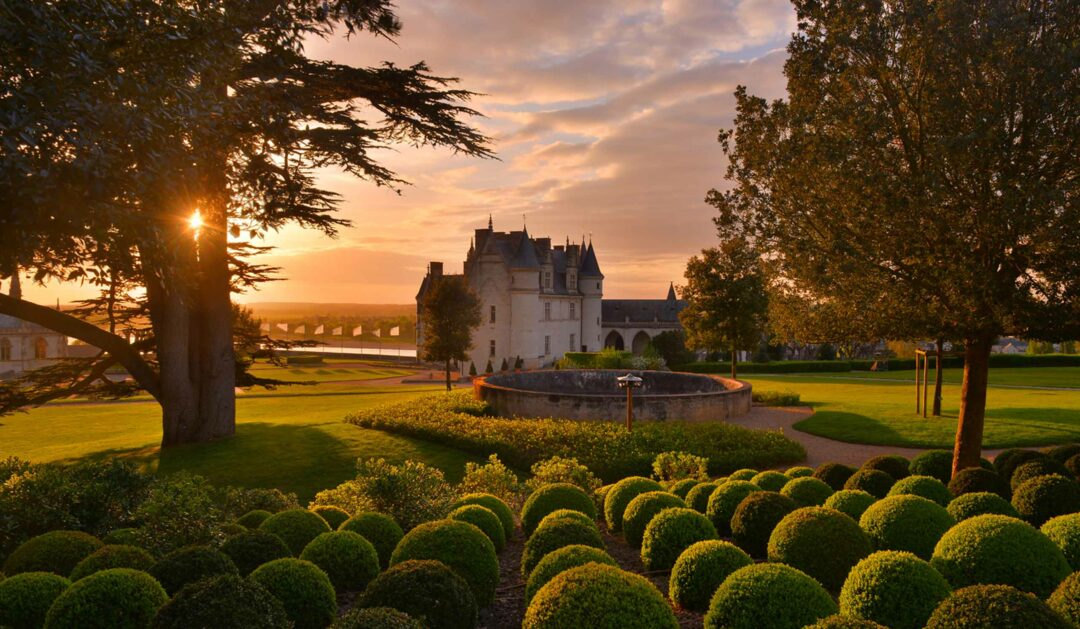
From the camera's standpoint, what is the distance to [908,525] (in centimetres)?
812

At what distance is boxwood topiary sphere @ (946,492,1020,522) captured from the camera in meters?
8.82

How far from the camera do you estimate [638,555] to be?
962 cm

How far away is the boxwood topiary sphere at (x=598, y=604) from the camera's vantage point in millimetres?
5258

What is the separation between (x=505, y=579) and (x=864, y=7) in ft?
36.1

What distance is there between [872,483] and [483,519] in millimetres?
6598

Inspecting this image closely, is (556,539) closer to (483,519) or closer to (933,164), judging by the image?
(483,519)

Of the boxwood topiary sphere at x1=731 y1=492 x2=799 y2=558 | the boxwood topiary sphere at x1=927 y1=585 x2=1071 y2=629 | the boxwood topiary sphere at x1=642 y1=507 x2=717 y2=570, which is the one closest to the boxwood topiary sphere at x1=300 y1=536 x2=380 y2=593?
the boxwood topiary sphere at x1=642 y1=507 x2=717 y2=570

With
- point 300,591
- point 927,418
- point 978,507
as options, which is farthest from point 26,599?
point 927,418

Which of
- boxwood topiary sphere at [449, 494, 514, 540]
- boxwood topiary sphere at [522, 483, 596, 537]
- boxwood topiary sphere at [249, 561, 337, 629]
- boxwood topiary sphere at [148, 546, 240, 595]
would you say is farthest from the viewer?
boxwood topiary sphere at [449, 494, 514, 540]

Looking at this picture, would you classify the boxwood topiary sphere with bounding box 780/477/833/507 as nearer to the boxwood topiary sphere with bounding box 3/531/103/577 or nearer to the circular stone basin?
the boxwood topiary sphere with bounding box 3/531/103/577

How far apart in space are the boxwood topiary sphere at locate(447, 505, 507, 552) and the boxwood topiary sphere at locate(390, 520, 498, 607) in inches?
58.2

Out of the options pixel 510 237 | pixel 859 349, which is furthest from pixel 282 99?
pixel 859 349

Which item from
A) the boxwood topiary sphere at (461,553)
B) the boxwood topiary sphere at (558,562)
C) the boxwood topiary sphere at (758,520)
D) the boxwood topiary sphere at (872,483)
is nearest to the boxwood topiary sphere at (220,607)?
the boxwood topiary sphere at (461,553)

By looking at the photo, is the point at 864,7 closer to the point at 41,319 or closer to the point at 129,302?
the point at 41,319
